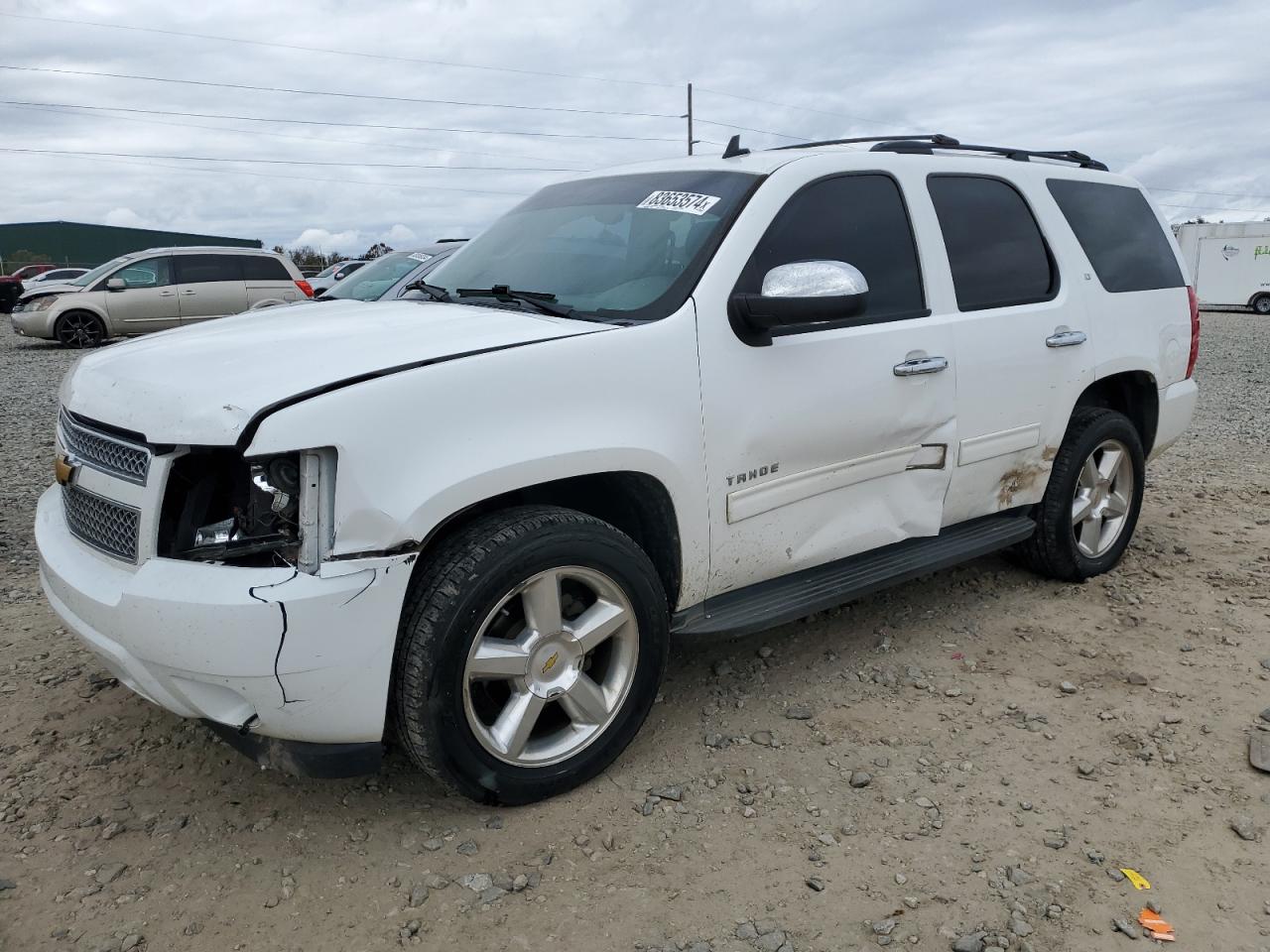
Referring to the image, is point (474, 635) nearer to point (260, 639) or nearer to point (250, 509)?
point (260, 639)

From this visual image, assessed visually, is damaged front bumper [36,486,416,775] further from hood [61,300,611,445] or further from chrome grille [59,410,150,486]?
hood [61,300,611,445]

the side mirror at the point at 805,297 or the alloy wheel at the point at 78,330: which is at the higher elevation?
the side mirror at the point at 805,297

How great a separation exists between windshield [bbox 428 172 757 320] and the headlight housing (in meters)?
1.08

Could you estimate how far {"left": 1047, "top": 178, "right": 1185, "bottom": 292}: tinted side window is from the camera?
4359mm

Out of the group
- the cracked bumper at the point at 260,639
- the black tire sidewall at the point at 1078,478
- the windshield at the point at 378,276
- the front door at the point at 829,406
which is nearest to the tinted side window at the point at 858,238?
the front door at the point at 829,406

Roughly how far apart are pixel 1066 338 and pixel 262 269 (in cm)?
1488

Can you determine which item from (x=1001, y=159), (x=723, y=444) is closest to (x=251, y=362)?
(x=723, y=444)

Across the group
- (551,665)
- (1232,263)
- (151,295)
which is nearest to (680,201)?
(551,665)

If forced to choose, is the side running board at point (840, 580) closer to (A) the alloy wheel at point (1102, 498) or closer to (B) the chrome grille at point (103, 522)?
(A) the alloy wheel at point (1102, 498)

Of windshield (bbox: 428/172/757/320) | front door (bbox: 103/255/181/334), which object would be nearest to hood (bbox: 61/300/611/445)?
windshield (bbox: 428/172/757/320)

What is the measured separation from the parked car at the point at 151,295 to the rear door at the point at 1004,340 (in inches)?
550

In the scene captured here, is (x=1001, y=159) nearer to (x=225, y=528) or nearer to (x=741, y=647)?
(x=741, y=647)

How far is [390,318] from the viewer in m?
3.02

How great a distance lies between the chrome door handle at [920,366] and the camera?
11.2 feet
